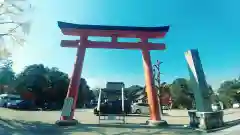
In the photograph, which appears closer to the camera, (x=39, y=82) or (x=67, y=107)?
(x=67, y=107)

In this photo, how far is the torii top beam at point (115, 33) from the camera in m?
12.5

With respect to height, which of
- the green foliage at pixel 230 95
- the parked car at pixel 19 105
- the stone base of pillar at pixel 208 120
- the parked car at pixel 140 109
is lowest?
the stone base of pillar at pixel 208 120

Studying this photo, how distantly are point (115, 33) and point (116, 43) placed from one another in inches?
22.6

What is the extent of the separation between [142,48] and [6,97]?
27.7 metres

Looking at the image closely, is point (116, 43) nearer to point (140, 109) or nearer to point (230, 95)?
point (140, 109)

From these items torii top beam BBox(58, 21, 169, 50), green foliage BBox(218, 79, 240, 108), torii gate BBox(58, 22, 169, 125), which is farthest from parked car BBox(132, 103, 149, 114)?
green foliage BBox(218, 79, 240, 108)

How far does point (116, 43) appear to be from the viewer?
12953 millimetres

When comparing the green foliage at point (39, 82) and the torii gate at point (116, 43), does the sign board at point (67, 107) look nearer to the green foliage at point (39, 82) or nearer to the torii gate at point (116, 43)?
the torii gate at point (116, 43)

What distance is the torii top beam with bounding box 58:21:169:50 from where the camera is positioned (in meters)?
12.5

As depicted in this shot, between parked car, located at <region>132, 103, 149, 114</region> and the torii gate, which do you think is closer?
the torii gate

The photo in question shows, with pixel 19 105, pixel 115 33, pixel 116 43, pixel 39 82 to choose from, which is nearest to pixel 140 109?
pixel 116 43

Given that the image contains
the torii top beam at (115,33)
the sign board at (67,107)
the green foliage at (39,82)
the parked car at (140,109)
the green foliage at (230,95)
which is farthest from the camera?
the green foliage at (230,95)

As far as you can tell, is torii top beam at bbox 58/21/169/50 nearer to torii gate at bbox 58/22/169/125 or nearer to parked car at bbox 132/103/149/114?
torii gate at bbox 58/22/169/125

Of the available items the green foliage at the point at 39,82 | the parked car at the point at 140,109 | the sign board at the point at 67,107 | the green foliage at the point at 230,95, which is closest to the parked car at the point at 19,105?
the green foliage at the point at 39,82
